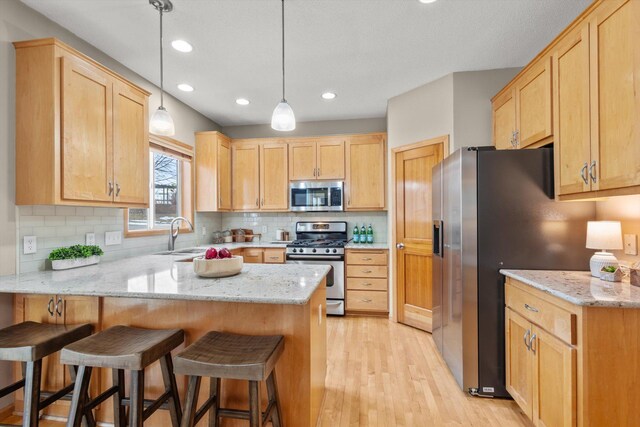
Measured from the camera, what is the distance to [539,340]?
168cm

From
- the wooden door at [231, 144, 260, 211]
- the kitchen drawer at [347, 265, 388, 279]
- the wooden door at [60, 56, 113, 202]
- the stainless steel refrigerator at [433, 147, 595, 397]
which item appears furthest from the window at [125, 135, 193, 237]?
the stainless steel refrigerator at [433, 147, 595, 397]

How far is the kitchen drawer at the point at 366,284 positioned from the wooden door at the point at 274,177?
4.49ft

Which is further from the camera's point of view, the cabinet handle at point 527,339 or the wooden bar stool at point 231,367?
the cabinet handle at point 527,339

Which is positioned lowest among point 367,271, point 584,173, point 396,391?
point 396,391

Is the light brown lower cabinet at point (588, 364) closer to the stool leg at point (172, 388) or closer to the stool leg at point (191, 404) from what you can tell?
the stool leg at point (191, 404)

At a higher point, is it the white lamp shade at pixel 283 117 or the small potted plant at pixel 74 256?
the white lamp shade at pixel 283 117

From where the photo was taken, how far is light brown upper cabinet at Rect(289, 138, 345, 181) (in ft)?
13.8

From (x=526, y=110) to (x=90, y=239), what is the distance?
353 cm

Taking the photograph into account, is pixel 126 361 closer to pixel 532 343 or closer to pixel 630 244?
pixel 532 343

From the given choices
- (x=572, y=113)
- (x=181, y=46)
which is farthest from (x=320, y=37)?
(x=572, y=113)

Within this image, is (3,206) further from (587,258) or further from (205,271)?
(587,258)

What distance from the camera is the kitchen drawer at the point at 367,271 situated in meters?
3.78

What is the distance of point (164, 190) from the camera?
361cm

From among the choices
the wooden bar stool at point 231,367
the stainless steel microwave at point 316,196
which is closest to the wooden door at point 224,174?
the stainless steel microwave at point 316,196
